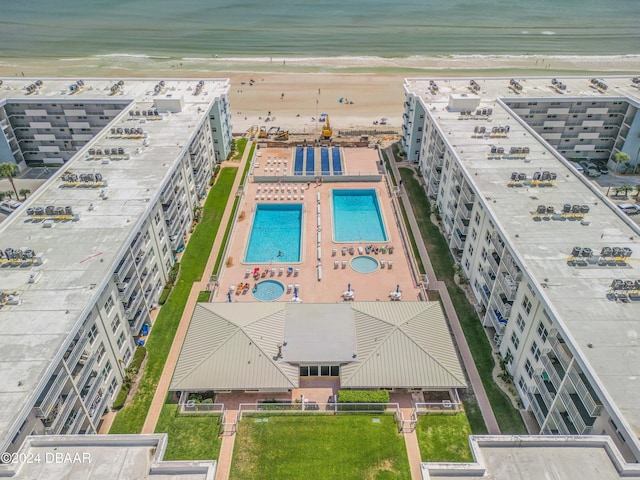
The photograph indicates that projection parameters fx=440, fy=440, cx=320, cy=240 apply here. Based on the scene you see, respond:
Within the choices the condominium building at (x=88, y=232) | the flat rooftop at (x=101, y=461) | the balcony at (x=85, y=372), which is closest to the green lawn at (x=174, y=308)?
the condominium building at (x=88, y=232)

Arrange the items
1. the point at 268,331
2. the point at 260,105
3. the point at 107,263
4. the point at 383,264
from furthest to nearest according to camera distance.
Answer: the point at 260,105
the point at 383,264
the point at 268,331
the point at 107,263

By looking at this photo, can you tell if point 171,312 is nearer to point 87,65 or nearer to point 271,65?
point 271,65

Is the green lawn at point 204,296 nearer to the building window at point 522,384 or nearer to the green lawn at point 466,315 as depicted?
the green lawn at point 466,315

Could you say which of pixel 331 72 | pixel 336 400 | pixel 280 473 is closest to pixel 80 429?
pixel 280 473

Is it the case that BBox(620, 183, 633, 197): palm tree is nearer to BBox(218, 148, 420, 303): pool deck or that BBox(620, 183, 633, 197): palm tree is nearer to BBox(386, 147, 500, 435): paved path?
BBox(386, 147, 500, 435): paved path

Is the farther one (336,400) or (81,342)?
(336,400)

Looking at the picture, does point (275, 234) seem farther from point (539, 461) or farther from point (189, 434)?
point (539, 461)
